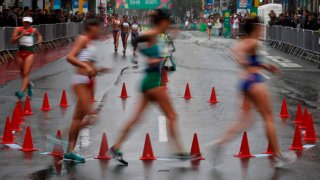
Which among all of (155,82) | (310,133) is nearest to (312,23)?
(310,133)

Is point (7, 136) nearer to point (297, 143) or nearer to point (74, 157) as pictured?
point (74, 157)

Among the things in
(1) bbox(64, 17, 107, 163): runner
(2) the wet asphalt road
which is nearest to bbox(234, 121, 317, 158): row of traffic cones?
(2) the wet asphalt road

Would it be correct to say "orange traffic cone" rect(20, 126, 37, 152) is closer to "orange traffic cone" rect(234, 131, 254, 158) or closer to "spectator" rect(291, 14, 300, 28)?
"orange traffic cone" rect(234, 131, 254, 158)

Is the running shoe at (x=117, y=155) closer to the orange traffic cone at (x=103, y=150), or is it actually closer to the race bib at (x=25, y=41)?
the orange traffic cone at (x=103, y=150)

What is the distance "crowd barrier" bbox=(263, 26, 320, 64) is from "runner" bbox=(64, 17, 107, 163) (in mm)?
20498

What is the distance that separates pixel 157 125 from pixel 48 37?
25.5m

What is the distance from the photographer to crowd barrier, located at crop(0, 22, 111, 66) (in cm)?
2733

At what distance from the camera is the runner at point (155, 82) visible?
9469 millimetres

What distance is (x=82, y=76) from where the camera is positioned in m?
9.70

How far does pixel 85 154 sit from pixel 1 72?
1454 centimetres

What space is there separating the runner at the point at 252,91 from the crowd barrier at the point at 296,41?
65.5ft

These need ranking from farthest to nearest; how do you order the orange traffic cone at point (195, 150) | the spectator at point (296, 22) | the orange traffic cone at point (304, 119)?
the spectator at point (296, 22) → the orange traffic cone at point (304, 119) → the orange traffic cone at point (195, 150)

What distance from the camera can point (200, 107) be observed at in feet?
52.5

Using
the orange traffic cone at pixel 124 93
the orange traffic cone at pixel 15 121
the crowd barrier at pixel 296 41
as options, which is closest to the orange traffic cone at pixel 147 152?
the orange traffic cone at pixel 15 121
